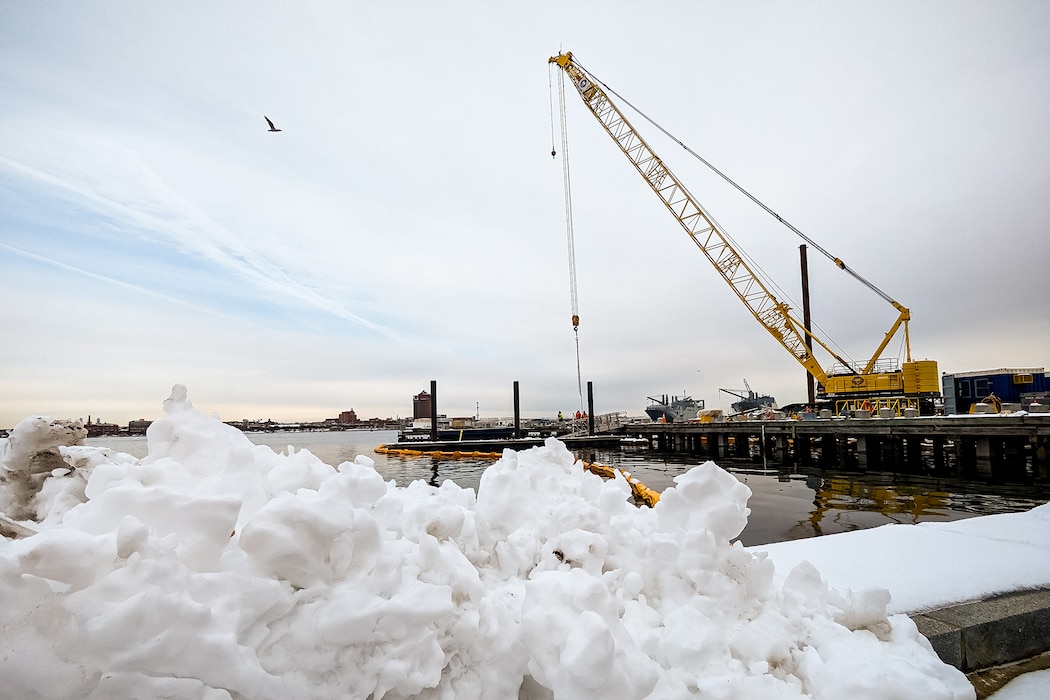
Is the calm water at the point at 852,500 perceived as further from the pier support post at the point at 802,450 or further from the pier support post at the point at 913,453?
the pier support post at the point at 802,450

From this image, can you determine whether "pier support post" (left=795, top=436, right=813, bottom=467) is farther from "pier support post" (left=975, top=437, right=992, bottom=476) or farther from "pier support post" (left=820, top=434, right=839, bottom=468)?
"pier support post" (left=975, top=437, right=992, bottom=476)

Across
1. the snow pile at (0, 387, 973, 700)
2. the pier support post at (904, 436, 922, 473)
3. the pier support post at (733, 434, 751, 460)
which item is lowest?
the pier support post at (733, 434, 751, 460)

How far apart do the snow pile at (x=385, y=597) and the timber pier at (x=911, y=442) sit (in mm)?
16787

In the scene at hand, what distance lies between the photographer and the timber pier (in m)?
14.4

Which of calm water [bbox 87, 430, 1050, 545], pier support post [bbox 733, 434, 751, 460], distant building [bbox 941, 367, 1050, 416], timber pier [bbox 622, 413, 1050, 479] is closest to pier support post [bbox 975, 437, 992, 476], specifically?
timber pier [bbox 622, 413, 1050, 479]

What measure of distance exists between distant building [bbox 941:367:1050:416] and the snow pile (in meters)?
32.1

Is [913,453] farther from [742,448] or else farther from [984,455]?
[742,448]

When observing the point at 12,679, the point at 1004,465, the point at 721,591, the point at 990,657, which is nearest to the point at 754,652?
the point at 721,591

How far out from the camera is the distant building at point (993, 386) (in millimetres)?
26656

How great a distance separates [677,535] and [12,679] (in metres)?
2.26

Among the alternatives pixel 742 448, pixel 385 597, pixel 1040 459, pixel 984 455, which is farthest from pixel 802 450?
pixel 385 597

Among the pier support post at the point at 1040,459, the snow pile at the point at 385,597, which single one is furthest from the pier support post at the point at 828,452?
the snow pile at the point at 385,597

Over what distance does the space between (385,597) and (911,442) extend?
22.4 m

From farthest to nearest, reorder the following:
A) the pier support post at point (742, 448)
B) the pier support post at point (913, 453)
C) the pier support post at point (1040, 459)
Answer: the pier support post at point (742, 448) → the pier support post at point (913, 453) → the pier support post at point (1040, 459)
